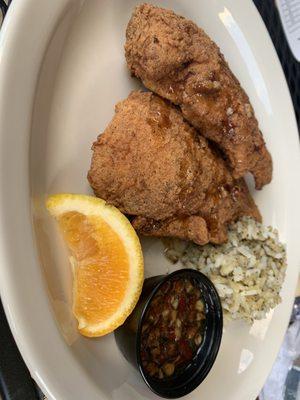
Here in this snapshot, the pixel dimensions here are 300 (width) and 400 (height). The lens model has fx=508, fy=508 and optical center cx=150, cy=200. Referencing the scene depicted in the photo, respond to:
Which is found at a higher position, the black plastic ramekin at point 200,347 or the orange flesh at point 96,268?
the orange flesh at point 96,268

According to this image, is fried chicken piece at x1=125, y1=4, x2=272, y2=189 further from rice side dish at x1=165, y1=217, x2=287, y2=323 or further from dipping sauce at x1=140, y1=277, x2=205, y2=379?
dipping sauce at x1=140, y1=277, x2=205, y2=379

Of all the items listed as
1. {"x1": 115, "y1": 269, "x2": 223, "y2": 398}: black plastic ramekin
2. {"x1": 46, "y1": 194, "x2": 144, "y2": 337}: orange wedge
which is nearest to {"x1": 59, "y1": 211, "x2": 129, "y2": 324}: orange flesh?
{"x1": 46, "y1": 194, "x2": 144, "y2": 337}: orange wedge

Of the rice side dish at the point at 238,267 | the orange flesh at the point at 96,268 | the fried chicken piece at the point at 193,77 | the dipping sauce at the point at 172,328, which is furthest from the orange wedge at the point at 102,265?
the fried chicken piece at the point at 193,77

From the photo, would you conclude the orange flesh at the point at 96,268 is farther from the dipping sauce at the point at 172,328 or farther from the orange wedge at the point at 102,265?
the dipping sauce at the point at 172,328

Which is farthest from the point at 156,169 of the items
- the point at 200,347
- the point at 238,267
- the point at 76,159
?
the point at 200,347

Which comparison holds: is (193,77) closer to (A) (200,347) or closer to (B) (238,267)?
(B) (238,267)

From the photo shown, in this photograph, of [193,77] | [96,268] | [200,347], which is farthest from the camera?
[200,347]

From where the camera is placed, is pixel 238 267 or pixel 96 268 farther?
pixel 238 267
